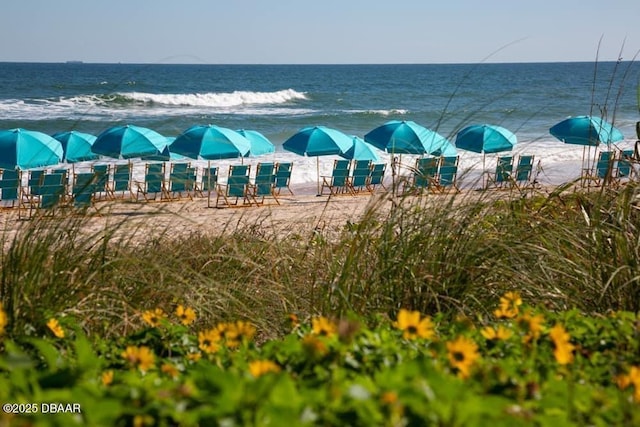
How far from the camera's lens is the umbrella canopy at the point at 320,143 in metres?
15.6

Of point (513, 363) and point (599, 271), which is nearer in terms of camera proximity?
A: point (513, 363)

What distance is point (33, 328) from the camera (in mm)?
2602

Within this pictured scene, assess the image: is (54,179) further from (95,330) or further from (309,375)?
(309,375)

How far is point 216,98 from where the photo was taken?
47562mm

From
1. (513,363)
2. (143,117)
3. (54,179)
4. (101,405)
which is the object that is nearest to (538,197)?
(513,363)

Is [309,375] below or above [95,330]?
above

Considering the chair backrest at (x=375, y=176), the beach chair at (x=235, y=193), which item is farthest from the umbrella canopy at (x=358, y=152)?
the beach chair at (x=235, y=193)

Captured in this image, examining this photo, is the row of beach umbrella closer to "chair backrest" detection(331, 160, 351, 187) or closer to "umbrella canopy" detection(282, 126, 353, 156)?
"umbrella canopy" detection(282, 126, 353, 156)

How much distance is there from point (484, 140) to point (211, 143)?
5.01 metres

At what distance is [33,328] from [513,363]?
1.52 m

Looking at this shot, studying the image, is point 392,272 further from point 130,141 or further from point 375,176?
point 375,176

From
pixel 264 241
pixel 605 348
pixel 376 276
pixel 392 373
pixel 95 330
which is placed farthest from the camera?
pixel 264 241

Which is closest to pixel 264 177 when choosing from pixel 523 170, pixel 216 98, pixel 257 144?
pixel 257 144

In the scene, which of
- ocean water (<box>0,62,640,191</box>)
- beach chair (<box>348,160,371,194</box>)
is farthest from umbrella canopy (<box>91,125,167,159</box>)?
ocean water (<box>0,62,640,191</box>)
